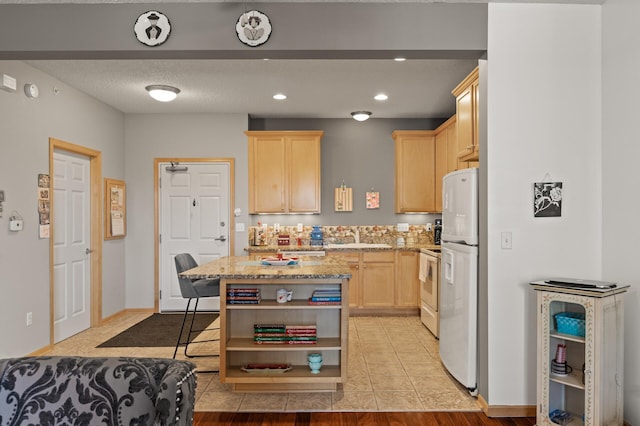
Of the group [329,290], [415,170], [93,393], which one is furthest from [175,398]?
[415,170]

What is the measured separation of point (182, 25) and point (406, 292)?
408 cm

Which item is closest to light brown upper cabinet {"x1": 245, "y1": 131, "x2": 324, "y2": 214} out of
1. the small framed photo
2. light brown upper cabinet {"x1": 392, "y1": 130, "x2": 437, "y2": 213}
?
light brown upper cabinet {"x1": 392, "y1": 130, "x2": 437, "y2": 213}

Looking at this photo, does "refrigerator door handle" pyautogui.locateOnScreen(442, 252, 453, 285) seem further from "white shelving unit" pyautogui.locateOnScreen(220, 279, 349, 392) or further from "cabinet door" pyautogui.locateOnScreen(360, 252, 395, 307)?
"cabinet door" pyautogui.locateOnScreen(360, 252, 395, 307)

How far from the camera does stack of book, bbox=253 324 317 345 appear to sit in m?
3.10

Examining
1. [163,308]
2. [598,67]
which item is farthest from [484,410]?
[163,308]

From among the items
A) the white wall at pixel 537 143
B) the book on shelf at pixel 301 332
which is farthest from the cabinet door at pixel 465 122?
the book on shelf at pixel 301 332

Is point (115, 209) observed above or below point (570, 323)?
above

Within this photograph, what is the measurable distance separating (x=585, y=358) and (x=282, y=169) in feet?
13.8

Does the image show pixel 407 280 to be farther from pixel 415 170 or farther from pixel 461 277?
pixel 461 277

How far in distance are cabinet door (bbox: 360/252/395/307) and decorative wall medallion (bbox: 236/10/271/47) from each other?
11.2 feet

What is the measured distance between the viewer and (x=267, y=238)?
6.12m

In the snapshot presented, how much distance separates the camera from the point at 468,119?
3426 millimetres

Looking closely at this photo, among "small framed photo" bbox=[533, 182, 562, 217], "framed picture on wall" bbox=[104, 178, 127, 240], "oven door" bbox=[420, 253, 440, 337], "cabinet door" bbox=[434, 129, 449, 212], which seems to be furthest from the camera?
"cabinet door" bbox=[434, 129, 449, 212]

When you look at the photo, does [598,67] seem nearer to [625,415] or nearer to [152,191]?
[625,415]
